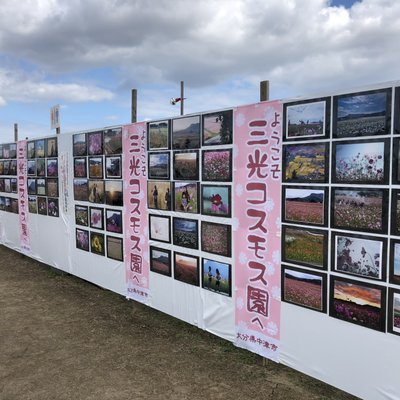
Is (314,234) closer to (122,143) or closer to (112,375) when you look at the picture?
(112,375)

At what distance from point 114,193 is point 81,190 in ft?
3.83

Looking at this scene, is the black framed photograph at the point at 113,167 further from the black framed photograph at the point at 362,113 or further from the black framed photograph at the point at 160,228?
the black framed photograph at the point at 362,113

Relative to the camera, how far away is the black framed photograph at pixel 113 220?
6.62m

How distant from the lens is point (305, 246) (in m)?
4.02

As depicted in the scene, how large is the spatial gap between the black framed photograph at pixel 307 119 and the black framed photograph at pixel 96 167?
378 centimetres

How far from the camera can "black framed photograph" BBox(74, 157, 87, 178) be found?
736 centimetres

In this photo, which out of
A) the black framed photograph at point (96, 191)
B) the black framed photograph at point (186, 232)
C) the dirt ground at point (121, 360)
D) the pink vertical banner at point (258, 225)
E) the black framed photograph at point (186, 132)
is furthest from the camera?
the black framed photograph at point (96, 191)

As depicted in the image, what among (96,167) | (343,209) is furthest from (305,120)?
(96,167)

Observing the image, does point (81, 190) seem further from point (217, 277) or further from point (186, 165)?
point (217, 277)

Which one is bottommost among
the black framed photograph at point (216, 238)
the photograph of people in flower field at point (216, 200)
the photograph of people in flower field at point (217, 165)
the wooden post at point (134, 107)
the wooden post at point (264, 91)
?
the black framed photograph at point (216, 238)

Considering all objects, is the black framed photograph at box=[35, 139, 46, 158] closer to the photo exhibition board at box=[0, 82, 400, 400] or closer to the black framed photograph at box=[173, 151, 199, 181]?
the photo exhibition board at box=[0, 82, 400, 400]

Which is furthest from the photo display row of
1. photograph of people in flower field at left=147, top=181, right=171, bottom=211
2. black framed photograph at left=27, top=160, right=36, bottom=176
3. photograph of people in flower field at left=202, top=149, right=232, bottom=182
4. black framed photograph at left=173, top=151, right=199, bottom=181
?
black framed photograph at left=27, top=160, right=36, bottom=176

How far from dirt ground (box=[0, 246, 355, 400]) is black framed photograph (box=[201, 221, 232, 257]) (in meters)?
1.17

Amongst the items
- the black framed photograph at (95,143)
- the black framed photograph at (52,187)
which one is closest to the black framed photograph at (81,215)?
the black framed photograph at (52,187)
